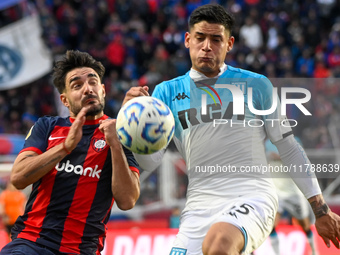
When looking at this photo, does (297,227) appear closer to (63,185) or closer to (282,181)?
(282,181)

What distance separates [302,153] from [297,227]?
4.78m

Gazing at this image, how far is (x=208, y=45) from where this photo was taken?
14.6 feet

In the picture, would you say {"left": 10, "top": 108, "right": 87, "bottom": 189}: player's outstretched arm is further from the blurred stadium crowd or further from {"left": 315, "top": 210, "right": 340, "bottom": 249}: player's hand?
the blurred stadium crowd

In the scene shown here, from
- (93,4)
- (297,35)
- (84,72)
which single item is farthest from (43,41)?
(84,72)

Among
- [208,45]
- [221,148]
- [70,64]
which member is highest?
[208,45]

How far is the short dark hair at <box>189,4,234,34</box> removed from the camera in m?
4.52

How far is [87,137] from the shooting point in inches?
175

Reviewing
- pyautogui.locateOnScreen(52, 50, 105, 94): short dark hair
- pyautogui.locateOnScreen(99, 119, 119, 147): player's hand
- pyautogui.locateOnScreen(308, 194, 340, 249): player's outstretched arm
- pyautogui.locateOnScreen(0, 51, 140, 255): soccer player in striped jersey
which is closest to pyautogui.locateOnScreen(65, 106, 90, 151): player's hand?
pyautogui.locateOnScreen(0, 51, 140, 255): soccer player in striped jersey

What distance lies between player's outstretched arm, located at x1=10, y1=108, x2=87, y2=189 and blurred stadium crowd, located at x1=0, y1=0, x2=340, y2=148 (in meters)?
9.87

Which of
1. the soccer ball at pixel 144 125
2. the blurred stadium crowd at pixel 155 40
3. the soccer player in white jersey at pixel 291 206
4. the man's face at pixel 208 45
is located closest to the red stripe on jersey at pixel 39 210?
the soccer ball at pixel 144 125

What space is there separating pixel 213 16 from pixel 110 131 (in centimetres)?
126

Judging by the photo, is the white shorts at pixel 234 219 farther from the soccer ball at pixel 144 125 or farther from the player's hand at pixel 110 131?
the player's hand at pixel 110 131

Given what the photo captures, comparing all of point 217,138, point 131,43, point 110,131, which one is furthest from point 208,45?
point 131,43

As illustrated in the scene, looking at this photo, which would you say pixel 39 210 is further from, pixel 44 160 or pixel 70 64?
pixel 70 64
